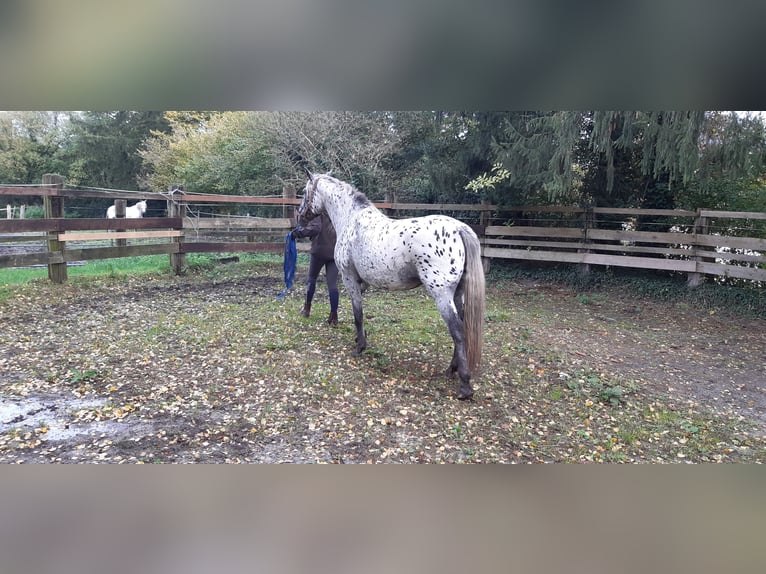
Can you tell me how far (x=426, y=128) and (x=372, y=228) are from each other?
593cm

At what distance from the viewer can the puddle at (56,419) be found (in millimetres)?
2406

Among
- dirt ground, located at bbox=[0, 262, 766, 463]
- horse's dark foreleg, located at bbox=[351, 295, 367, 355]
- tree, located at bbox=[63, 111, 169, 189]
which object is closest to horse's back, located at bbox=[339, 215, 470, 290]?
horse's dark foreleg, located at bbox=[351, 295, 367, 355]

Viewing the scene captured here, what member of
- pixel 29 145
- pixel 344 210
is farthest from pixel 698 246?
pixel 29 145

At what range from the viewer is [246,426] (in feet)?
8.43

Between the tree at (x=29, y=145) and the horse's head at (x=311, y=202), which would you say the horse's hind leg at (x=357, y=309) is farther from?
the tree at (x=29, y=145)

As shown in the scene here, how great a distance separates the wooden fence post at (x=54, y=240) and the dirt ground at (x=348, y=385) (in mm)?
220

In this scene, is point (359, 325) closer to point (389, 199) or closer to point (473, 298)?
point (473, 298)

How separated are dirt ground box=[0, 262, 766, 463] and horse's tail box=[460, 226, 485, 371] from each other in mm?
400

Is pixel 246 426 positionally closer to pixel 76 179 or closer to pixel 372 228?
pixel 372 228

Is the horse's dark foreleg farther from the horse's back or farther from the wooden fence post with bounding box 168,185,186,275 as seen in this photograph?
the wooden fence post with bounding box 168,185,186,275

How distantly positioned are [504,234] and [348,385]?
559 centimetres

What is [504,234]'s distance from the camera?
26.2 ft
